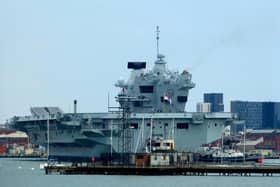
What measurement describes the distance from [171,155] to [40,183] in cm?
1590

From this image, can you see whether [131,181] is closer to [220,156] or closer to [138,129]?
[138,129]

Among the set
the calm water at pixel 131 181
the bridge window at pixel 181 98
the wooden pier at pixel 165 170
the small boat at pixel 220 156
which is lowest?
the calm water at pixel 131 181

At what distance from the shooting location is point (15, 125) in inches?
5276

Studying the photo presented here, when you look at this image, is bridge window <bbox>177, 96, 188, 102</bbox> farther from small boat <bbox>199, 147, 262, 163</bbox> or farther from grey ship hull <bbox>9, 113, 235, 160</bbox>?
grey ship hull <bbox>9, 113, 235, 160</bbox>

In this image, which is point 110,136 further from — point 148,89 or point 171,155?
point 171,155

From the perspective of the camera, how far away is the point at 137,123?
123688 millimetres

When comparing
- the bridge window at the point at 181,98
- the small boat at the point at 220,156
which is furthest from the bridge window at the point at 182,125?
the bridge window at the point at 181,98

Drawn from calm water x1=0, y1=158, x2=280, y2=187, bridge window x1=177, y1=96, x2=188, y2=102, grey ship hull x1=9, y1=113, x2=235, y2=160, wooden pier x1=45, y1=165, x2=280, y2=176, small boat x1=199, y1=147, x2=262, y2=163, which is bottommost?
calm water x1=0, y1=158, x2=280, y2=187

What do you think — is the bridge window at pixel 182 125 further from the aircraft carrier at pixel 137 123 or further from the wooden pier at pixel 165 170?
the wooden pier at pixel 165 170

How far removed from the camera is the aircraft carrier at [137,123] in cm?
12300

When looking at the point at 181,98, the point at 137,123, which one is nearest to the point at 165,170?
the point at 137,123

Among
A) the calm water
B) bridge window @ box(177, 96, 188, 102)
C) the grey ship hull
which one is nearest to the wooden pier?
the calm water

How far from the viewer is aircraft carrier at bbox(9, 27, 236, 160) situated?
12300 cm

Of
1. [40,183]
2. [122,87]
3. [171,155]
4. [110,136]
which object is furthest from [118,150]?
[40,183]
